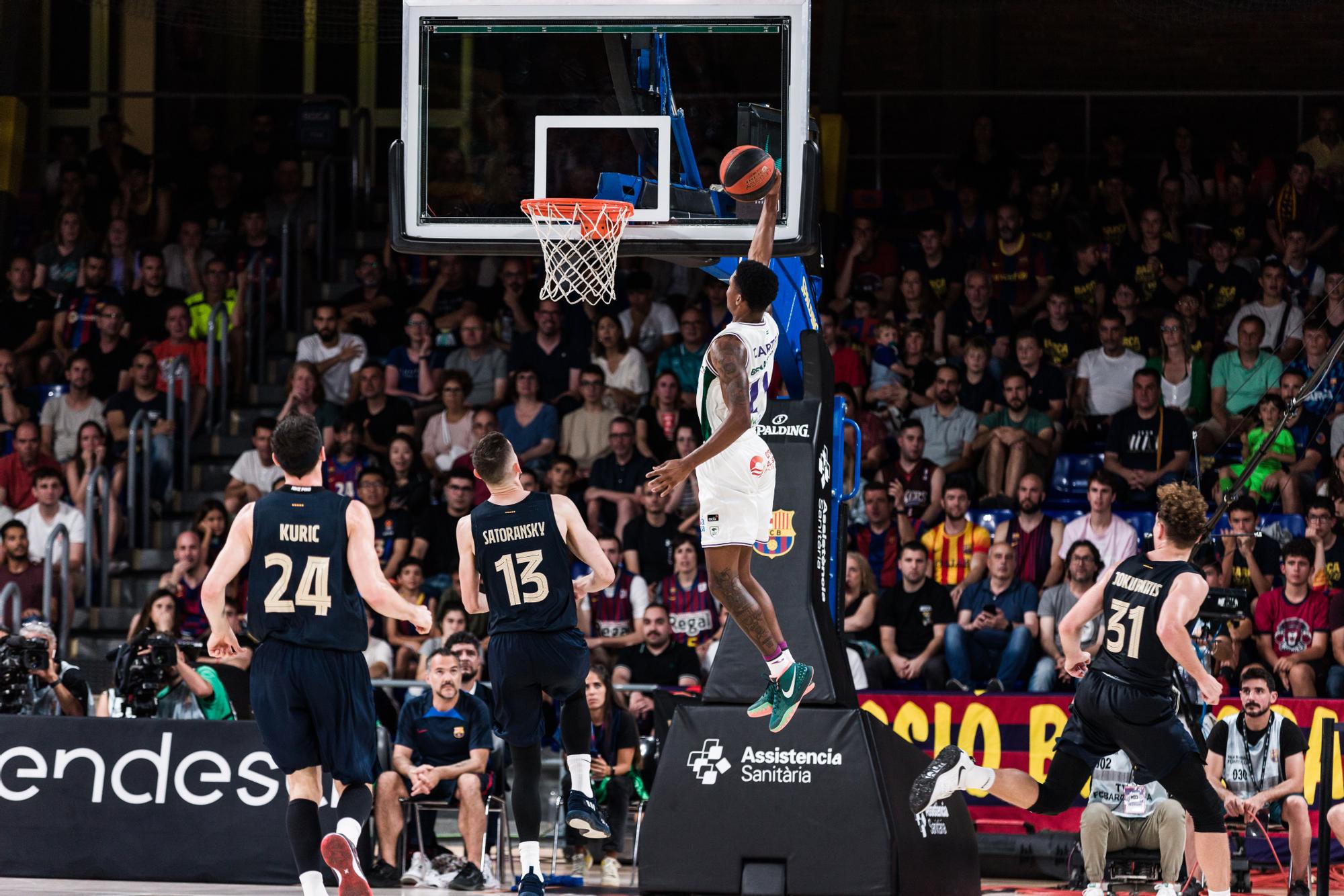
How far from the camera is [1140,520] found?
15062mm

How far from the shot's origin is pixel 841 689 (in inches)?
400

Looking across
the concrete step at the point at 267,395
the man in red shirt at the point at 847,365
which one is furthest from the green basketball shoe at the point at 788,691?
the concrete step at the point at 267,395

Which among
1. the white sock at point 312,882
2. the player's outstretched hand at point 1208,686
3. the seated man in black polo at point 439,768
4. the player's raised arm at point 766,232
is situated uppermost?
the player's raised arm at point 766,232

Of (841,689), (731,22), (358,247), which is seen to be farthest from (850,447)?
(358,247)

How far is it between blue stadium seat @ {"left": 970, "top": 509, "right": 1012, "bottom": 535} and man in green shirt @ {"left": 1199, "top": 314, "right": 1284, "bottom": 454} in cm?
196

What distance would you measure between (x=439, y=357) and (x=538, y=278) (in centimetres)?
141

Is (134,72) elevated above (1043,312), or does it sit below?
above

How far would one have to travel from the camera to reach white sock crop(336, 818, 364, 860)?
8.10 m

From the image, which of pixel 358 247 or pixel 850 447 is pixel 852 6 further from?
pixel 850 447

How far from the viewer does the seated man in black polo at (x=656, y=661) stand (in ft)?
45.9

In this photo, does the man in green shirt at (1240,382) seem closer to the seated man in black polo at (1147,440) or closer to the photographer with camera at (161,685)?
the seated man in black polo at (1147,440)

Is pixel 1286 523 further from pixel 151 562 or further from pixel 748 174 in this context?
pixel 151 562

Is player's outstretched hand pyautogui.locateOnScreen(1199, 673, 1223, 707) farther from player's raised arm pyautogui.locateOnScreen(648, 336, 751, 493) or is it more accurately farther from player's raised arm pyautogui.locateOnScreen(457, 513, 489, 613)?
player's raised arm pyautogui.locateOnScreen(457, 513, 489, 613)

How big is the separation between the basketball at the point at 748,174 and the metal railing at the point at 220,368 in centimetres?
962
